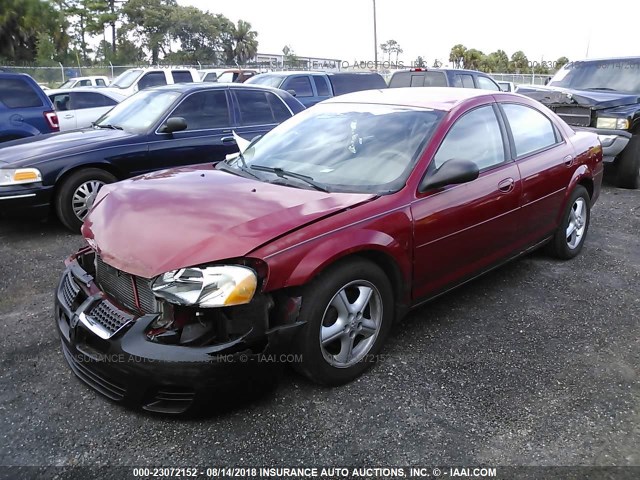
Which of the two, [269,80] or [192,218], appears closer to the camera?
[192,218]

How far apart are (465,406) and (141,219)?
1.96 metres

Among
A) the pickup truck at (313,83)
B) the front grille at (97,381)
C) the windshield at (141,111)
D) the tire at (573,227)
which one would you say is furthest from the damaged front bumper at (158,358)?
the pickup truck at (313,83)

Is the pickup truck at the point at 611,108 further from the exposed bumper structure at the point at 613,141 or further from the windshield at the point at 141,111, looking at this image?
the windshield at the point at 141,111

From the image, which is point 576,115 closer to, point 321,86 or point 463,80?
point 463,80

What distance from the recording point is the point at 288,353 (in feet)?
8.53

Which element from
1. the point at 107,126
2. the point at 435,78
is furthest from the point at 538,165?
the point at 435,78

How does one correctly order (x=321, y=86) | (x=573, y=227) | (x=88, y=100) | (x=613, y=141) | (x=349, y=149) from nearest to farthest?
(x=349, y=149), (x=573, y=227), (x=613, y=141), (x=88, y=100), (x=321, y=86)

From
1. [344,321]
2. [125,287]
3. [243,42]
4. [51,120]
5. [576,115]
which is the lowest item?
[344,321]

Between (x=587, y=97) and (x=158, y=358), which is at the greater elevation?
(x=587, y=97)

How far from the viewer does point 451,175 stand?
3113 millimetres

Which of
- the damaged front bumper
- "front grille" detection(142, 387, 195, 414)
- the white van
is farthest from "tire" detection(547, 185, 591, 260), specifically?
the white van

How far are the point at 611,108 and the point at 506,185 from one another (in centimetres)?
494

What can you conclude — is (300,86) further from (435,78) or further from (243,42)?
(243,42)

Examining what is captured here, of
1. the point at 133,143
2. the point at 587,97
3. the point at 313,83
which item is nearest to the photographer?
the point at 133,143
